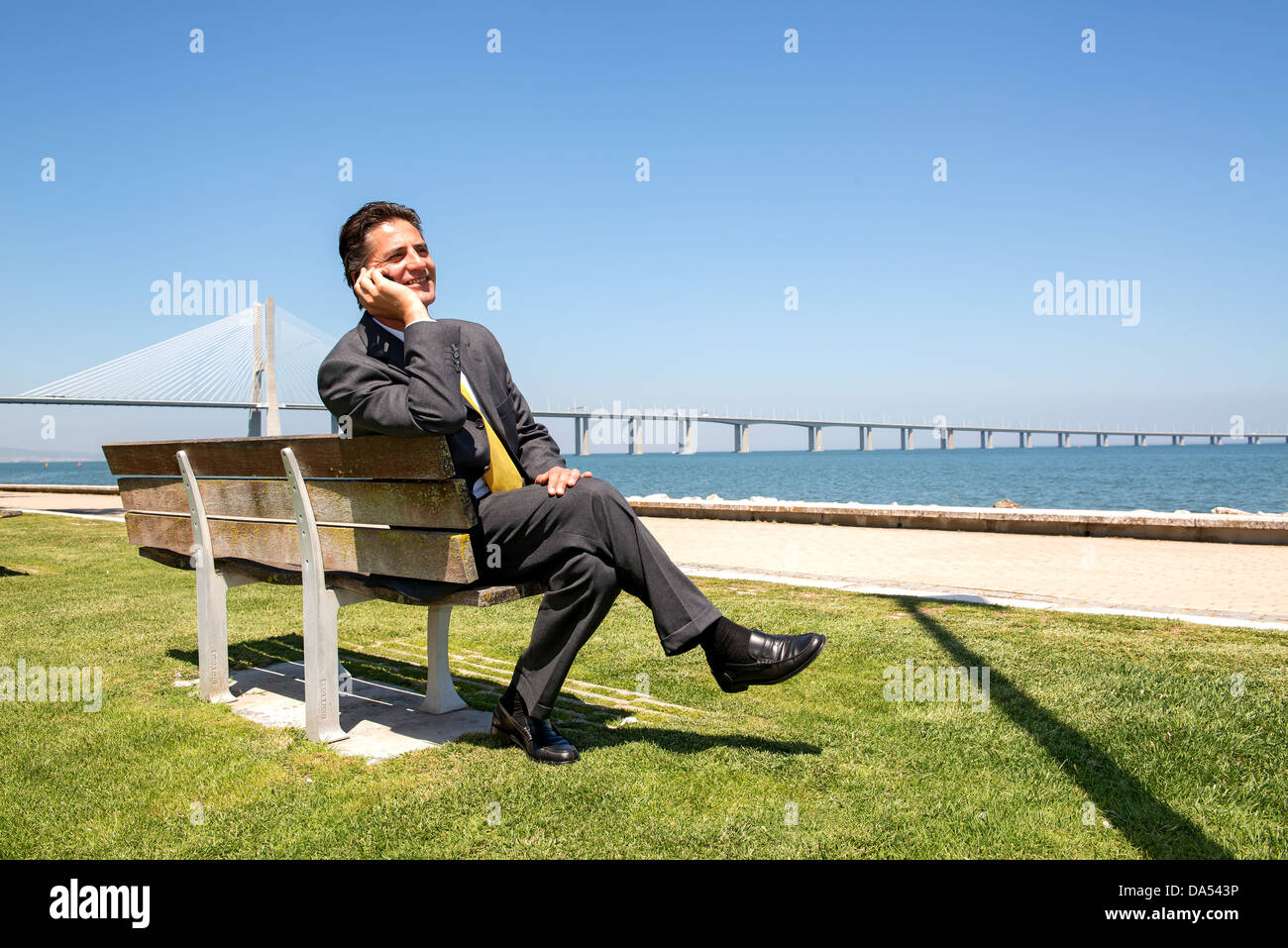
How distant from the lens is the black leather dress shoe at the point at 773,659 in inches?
117

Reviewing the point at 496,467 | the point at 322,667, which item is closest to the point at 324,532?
the point at 322,667

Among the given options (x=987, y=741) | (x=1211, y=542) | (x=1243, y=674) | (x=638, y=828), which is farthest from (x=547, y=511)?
(x=1211, y=542)

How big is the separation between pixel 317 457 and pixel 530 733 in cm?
118

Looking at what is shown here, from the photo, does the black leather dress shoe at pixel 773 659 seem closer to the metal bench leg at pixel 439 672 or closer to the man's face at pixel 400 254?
the metal bench leg at pixel 439 672

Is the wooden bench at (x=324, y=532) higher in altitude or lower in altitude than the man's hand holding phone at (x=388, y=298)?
lower

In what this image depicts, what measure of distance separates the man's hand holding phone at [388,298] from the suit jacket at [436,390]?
90 mm

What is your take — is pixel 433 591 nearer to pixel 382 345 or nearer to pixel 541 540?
pixel 541 540

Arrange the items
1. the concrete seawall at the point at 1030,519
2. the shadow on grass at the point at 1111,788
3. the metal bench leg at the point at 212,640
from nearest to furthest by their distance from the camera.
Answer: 1. the shadow on grass at the point at 1111,788
2. the metal bench leg at the point at 212,640
3. the concrete seawall at the point at 1030,519

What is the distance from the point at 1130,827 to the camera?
2.50 metres

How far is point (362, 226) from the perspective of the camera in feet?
11.1

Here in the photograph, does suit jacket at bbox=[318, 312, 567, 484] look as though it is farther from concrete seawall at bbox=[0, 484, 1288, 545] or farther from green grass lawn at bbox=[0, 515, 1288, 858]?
concrete seawall at bbox=[0, 484, 1288, 545]

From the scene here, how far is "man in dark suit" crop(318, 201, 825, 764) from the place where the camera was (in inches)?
115

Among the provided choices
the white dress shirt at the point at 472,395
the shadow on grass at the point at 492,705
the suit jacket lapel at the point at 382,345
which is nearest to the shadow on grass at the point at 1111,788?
the shadow on grass at the point at 492,705
